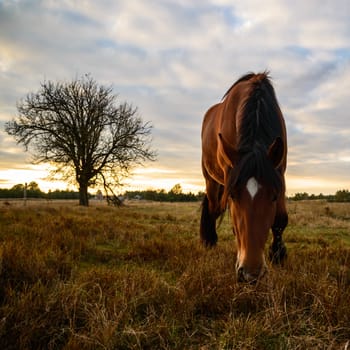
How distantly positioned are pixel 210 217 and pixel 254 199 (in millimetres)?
3126

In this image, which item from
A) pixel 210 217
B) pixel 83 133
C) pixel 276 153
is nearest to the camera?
pixel 276 153

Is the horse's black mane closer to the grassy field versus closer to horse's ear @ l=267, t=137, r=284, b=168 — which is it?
horse's ear @ l=267, t=137, r=284, b=168

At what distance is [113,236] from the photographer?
21.8ft

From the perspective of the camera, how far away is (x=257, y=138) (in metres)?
3.37

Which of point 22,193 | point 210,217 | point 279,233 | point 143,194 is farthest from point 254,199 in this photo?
point 22,193

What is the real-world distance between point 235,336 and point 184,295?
2.48 ft

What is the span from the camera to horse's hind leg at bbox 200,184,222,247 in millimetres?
5781

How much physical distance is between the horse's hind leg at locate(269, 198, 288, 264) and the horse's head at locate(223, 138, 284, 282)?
54.1 inches

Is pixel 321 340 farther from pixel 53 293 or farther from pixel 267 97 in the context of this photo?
pixel 267 97

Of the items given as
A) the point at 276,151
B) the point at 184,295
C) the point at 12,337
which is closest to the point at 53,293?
the point at 12,337

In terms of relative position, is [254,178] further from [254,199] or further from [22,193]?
[22,193]

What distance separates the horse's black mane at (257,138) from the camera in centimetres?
292

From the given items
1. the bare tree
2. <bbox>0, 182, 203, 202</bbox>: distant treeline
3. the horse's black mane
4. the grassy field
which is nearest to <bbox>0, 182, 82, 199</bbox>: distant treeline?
<bbox>0, 182, 203, 202</bbox>: distant treeline

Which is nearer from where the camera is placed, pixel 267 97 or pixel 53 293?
pixel 53 293
